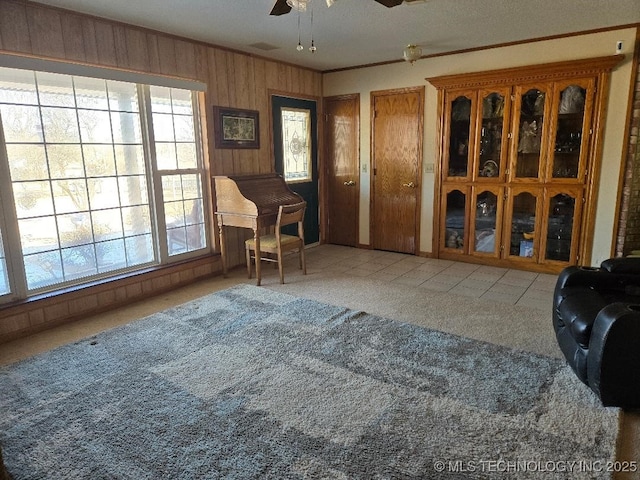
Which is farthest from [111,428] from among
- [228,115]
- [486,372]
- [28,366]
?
[228,115]

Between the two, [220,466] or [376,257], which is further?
[376,257]

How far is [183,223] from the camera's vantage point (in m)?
4.30

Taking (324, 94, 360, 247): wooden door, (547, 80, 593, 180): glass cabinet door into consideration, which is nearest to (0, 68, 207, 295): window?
A: (324, 94, 360, 247): wooden door

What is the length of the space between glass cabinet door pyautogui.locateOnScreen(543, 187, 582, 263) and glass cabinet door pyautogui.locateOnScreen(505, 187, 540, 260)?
118 millimetres

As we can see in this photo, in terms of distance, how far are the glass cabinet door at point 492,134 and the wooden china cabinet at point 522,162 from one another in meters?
0.01

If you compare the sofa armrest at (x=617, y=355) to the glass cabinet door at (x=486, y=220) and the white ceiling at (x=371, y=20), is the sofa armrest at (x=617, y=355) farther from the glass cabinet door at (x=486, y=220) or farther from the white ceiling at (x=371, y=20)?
the glass cabinet door at (x=486, y=220)

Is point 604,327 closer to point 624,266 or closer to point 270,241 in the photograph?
point 624,266

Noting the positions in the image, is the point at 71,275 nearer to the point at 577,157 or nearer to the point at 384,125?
the point at 384,125

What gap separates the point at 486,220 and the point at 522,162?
2.42ft

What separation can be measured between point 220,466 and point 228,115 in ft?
11.8

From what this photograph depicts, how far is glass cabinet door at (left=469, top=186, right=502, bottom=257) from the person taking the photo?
468 centimetres

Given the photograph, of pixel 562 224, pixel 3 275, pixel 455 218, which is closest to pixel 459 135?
pixel 455 218

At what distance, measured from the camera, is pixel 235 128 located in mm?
4566

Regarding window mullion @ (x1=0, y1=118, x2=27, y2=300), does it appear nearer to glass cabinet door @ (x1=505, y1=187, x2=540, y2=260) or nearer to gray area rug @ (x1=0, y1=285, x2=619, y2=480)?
gray area rug @ (x1=0, y1=285, x2=619, y2=480)
